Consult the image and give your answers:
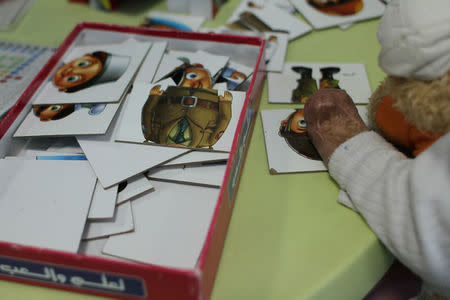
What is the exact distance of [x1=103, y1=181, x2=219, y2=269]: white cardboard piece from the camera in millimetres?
578

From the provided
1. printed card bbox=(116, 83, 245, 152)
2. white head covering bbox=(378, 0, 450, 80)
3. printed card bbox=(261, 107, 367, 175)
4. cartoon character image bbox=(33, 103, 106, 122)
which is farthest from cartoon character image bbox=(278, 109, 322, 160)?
cartoon character image bbox=(33, 103, 106, 122)

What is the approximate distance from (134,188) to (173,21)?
22.6 inches

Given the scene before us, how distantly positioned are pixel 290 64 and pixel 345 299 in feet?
1.74

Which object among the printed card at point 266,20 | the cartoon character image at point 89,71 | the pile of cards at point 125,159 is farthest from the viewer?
the printed card at point 266,20

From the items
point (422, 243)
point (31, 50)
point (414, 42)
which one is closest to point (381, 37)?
point (414, 42)

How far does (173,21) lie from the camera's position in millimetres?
1077

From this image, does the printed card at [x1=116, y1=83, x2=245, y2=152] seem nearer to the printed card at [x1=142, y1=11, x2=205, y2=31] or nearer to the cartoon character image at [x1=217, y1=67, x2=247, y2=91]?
the cartoon character image at [x1=217, y1=67, x2=247, y2=91]

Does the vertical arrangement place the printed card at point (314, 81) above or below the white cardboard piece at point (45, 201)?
above

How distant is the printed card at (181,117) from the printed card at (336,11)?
443 millimetres

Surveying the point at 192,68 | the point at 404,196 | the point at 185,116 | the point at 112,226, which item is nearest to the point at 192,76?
the point at 192,68

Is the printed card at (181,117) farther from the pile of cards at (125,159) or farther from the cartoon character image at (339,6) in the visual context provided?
the cartoon character image at (339,6)

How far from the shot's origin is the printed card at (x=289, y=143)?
0.71 metres

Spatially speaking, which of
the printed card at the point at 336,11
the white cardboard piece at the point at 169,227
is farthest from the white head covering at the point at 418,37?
the printed card at the point at 336,11

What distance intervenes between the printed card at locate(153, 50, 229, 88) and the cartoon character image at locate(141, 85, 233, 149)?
6cm
